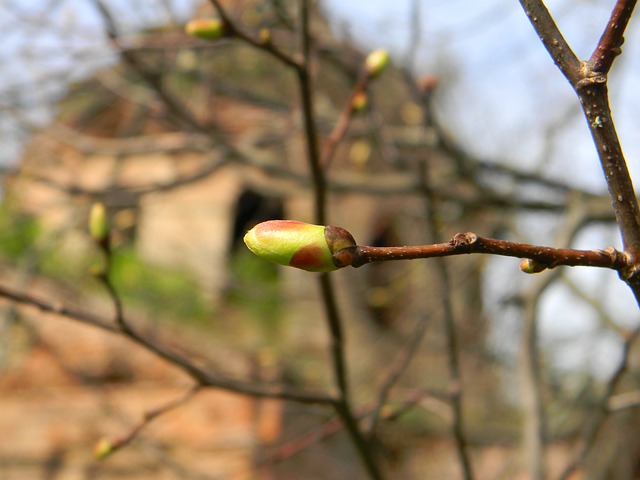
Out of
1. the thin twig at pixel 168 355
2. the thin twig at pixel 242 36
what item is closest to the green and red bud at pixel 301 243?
the thin twig at pixel 168 355

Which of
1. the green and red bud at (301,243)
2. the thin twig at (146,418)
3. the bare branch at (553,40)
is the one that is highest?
the bare branch at (553,40)

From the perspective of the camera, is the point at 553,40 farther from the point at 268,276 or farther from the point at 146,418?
the point at 268,276

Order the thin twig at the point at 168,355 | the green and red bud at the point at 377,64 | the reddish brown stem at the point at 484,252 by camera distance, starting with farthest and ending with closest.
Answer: the green and red bud at the point at 377,64
the thin twig at the point at 168,355
the reddish brown stem at the point at 484,252

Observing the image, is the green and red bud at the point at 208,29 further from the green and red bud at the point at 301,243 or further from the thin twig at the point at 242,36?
the green and red bud at the point at 301,243

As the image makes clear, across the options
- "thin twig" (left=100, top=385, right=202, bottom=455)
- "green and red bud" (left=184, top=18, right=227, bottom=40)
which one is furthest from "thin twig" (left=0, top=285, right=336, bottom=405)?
"green and red bud" (left=184, top=18, right=227, bottom=40)

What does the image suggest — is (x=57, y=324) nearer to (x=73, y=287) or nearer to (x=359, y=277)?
(x=73, y=287)

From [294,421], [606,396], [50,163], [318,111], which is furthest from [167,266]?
[606,396]

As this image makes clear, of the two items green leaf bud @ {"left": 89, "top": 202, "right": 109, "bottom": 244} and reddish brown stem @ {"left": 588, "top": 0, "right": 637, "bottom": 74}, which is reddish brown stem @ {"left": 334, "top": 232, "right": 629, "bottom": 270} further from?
green leaf bud @ {"left": 89, "top": 202, "right": 109, "bottom": 244}

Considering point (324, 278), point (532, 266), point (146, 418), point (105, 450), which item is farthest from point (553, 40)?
point (105, 450)

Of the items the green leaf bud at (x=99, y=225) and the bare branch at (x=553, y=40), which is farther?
the green leaf bud at (x=99, y=225)
